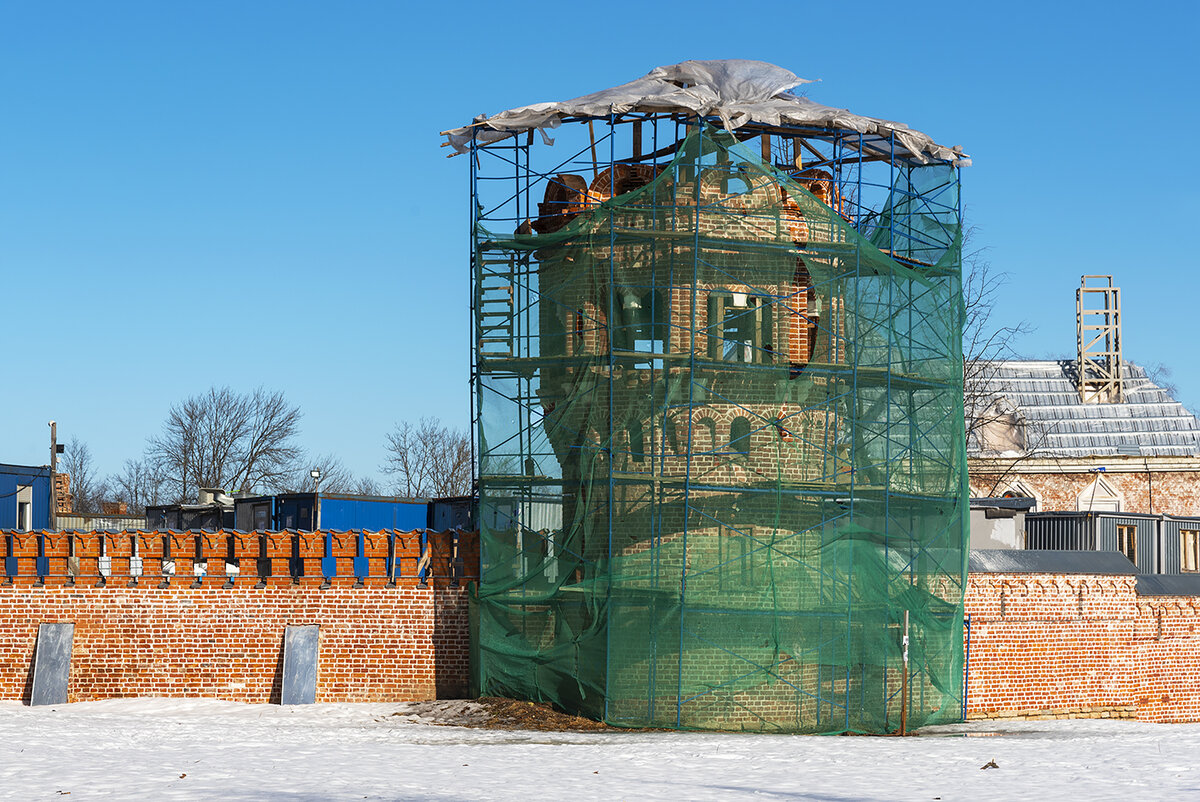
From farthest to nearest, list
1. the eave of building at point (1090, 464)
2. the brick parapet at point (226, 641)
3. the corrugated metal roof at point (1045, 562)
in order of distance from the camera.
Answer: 1. the eave of building at point (1090, 464)
2. the corrugated metal roof at point (1045, 562)
3. the brick parapet at point (226, 641)

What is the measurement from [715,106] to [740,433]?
443 cm

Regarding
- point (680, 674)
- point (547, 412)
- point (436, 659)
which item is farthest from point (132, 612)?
point (680, 674)

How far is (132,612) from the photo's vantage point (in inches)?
824

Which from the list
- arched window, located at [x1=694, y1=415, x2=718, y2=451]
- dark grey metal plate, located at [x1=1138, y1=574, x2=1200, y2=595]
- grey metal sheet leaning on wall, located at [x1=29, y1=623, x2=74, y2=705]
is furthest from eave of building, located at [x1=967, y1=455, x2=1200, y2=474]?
grey metal sheet leaning on wall, located at [x1=29, y1=623, x2=74, y2=705]

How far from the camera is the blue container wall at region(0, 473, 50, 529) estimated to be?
33844 mm

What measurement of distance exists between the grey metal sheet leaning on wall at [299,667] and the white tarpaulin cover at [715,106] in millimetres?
7408

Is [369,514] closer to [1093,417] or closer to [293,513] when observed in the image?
[293,513]

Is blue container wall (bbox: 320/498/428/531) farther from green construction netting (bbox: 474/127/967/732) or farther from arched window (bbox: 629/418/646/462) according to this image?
arched window (bbox: 629/418/646/462)

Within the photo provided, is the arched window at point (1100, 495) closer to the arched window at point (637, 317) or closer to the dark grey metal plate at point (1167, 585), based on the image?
the dark grey metal plate at point (1167, 585)

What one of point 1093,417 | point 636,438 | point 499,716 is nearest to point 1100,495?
point 1093,417

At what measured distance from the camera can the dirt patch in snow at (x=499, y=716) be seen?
1890 cm

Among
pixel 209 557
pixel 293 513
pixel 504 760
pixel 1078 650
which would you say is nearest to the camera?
pixel 504 760

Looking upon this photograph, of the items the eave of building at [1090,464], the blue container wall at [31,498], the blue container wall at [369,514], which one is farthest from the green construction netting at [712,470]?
the eave of building at [1090,464]

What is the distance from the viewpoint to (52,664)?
2064 cm
